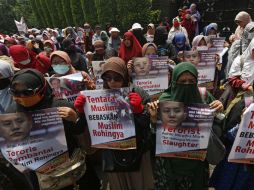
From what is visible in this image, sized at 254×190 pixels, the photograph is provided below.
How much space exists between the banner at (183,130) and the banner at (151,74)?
1822 mm

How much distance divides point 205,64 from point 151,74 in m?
0.92

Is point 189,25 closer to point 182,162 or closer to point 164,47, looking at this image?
point 164,47

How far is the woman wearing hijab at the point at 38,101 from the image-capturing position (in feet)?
8.65

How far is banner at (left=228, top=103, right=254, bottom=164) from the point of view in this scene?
103 inches

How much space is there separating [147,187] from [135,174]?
204 millimetres

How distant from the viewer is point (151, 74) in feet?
15.6

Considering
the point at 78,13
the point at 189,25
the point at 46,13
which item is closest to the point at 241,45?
the point at 189,25

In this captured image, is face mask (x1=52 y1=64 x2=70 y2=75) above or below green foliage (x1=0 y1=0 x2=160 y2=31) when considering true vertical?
above

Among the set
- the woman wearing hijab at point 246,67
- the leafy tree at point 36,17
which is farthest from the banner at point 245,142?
the leafy tree at point 36,17

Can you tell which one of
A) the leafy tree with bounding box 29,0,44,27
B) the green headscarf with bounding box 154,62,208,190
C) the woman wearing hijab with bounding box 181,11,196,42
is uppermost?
the green headscarf with bounding box 154,62,208,190

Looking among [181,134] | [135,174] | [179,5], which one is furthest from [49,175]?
[179,5]

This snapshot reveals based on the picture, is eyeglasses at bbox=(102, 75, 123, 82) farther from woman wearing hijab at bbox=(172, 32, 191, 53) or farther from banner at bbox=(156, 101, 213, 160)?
woman wearing hijab at bbox=(172, 32, 191, 53)

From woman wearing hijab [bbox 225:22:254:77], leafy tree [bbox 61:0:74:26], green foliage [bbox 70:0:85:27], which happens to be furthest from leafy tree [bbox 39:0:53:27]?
woman wearing hijab [bbox 225:22:254:77]

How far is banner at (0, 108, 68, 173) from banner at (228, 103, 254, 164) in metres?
1.37
